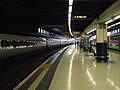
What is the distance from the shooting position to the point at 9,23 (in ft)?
77.4

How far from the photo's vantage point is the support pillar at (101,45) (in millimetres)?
17531

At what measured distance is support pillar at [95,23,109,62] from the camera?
690 inches

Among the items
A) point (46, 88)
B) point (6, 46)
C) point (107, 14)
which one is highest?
point (107, 14)

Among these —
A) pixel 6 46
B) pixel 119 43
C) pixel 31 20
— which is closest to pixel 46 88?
pixel 6 46

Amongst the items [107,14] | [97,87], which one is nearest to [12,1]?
[107,14]

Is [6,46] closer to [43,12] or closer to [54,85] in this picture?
[43,12]

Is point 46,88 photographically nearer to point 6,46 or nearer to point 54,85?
point 54,85

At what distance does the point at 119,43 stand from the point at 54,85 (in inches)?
845

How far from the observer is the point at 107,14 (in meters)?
15.7

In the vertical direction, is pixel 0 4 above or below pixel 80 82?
above

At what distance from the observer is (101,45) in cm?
1786

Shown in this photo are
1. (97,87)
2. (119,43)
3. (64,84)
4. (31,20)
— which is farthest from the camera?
(119,43)

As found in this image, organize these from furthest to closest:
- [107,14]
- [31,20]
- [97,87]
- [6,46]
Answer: [31,20] < [6,46] < [107,14] < [97,87]

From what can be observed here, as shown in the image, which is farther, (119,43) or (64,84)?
(119,43)
